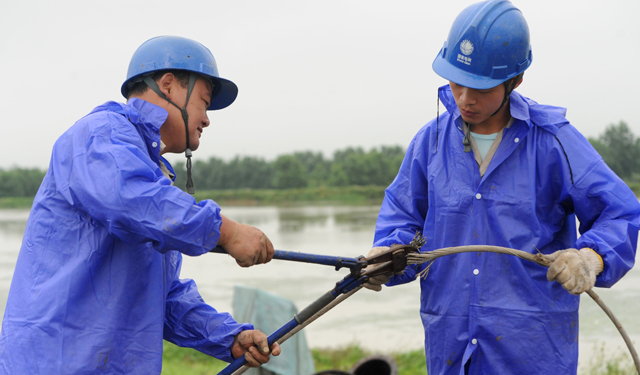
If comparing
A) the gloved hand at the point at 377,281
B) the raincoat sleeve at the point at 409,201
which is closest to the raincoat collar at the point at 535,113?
the raincoat sleeve at the point at 409,201

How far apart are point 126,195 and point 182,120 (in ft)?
2.08

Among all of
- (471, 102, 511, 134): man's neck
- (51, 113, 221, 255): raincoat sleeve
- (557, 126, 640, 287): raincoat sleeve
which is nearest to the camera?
(51, 113, 221, 255): raincoat sleeve

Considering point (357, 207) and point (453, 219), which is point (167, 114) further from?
point (357, 207)

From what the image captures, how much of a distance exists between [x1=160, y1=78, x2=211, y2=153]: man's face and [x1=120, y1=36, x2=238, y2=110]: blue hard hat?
69 millimetres

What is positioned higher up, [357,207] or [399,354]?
[399,354]

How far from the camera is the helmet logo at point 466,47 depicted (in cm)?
245

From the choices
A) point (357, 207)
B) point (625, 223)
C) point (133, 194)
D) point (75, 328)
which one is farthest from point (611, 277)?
point (357, 207)

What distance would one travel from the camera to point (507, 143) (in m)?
2.48

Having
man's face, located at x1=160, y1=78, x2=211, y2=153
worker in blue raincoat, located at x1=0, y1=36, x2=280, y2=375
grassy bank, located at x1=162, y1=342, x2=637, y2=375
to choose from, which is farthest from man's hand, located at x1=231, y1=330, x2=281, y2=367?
grassy bank, located at x1=162, y1=342, x2=637, y2=375

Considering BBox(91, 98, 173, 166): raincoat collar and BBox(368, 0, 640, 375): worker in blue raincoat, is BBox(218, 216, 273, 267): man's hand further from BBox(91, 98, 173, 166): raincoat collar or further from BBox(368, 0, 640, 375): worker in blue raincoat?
BBox(368, 0, 640, 375): worker in blue raincoat

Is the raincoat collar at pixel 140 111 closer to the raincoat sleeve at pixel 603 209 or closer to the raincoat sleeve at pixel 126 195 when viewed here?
the raincoat sleeve at pixel 126 195

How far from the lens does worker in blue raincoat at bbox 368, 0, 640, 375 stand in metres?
2.40

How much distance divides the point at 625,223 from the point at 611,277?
23 centimetres

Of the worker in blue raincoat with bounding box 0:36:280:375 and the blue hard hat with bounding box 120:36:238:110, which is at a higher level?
the blue hard hat with bounding box 120:36:238:110
